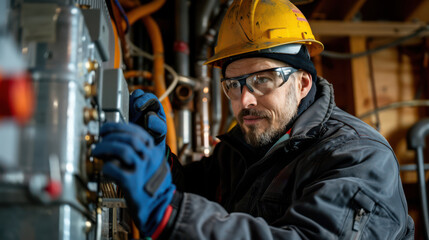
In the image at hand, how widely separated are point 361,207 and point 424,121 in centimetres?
152

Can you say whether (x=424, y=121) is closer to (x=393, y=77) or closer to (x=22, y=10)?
(x=393, y=77)

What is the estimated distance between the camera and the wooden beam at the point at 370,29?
2.34 metres

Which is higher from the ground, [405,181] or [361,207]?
[361,207]

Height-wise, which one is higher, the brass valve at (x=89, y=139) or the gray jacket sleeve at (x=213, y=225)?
the brass valve at (x=89, y=139)

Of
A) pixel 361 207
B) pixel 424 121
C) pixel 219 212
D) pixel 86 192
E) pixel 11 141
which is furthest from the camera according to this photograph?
pixel 424 121

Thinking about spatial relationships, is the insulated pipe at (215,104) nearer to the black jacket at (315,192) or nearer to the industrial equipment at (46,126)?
the black jacket at (315,192)

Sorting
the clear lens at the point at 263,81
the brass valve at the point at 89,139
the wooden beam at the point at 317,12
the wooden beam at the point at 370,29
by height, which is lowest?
the brass valve at the point at 89,139

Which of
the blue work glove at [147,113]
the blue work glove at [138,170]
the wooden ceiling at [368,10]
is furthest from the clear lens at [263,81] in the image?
the wooden ceiling at [368,10]

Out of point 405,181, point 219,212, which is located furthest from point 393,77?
point 219,212

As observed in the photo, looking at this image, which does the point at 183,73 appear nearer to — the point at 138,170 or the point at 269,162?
the point at 269,162

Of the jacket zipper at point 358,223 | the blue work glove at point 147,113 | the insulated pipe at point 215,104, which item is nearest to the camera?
the jacket zipper at point 358,223

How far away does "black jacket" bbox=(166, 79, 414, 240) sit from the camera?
844 millimetres

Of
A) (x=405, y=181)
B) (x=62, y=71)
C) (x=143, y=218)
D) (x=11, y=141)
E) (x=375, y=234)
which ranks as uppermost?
(x=62, y=71)

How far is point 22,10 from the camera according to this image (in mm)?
633
